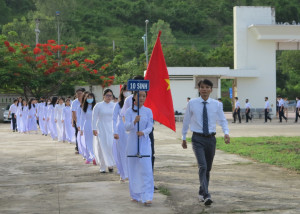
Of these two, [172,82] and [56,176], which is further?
[172,82]

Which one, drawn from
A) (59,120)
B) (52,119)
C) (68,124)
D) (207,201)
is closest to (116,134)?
(207,201)

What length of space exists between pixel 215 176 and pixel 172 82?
28.3 meters

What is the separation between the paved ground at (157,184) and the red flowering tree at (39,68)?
902 inches

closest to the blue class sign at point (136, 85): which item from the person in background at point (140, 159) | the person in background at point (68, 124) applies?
the person in background at point (140, 159)

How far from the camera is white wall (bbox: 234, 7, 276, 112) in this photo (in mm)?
38281

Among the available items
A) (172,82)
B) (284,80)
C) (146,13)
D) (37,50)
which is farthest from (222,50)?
(146,13)

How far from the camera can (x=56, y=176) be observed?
1082 cm

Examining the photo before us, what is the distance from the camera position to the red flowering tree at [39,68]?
36.0m

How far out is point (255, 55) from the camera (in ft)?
126

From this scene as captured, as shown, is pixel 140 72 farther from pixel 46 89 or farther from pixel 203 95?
pixel 203 95

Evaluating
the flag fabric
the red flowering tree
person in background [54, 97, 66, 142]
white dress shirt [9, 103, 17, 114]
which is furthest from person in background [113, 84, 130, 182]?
the red flowering tree

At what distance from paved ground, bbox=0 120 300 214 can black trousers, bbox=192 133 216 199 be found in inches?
12.5

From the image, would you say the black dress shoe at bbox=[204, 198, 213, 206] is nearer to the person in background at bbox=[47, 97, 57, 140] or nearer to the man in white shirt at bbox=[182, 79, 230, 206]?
the man in white shirt at bbox=[182, 79, 230, 206]

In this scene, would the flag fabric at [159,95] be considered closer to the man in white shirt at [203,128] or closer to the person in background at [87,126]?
the man in white shirt at [203,128]
